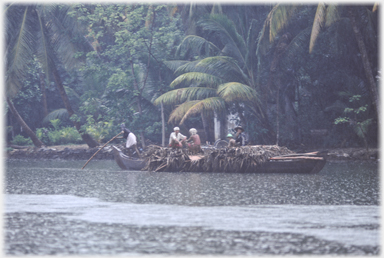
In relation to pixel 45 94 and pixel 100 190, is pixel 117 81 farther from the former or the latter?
pixel 100 190

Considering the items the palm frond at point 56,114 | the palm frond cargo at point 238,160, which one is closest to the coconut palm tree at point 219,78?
the palm frond cargo at point 238,160

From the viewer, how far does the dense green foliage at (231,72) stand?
21.1 meters

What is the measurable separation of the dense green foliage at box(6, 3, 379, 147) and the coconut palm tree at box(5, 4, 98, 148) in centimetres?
14

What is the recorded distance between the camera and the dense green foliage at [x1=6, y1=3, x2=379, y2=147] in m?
21.1

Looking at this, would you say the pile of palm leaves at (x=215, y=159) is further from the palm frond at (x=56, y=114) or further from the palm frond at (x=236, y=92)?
the palm frond at (x=56, y=114)

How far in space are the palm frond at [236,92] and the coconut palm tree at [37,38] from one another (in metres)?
8.16

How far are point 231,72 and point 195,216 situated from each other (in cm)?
1405

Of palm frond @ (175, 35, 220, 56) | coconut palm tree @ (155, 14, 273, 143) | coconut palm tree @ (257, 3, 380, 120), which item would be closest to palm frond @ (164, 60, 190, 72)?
palm frond @ (175, 35, 220, 56)

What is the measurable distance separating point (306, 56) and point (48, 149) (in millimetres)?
13231

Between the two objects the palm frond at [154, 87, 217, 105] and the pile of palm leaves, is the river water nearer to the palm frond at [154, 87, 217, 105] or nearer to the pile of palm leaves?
the pile of palm leaves

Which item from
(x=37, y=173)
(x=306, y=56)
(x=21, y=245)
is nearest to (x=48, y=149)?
(x=37, y=173)

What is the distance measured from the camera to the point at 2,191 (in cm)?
1243

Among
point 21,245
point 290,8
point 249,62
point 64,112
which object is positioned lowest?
point 21,245

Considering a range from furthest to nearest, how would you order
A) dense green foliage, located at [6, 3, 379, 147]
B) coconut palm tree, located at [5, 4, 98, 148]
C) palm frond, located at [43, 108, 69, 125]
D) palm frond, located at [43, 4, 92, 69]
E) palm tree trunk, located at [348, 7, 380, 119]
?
palm frond, located at [43, 108, 69, 125] < palm frond, located at [43, 4, 92, 69] < coconut palm tree, located at [5, 4, 98, 148] < dense green foliage, located at [6, 3, 379, 147] < palm tree trunk, located at [348, 7, 380, 119]
